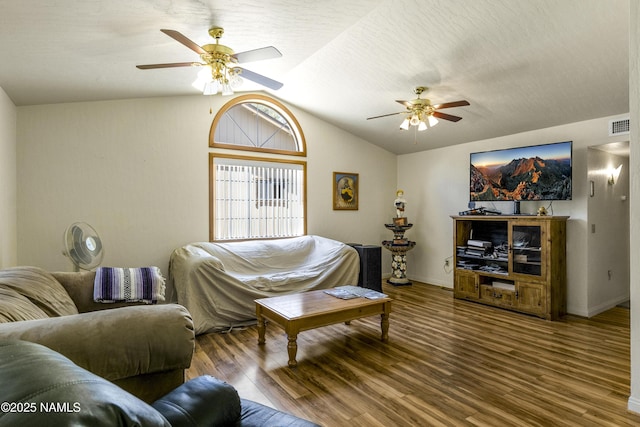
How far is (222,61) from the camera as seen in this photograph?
2656 millimetres

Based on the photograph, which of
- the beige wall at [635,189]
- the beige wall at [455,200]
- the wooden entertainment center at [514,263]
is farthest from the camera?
the beige wall at [455,200]

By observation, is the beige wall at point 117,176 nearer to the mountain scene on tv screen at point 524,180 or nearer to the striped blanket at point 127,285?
the striped blanket at point 127,285

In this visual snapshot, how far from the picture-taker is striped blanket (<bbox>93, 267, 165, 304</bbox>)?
2639 millimetres

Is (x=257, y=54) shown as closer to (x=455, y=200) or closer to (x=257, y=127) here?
(x=257, y=127)

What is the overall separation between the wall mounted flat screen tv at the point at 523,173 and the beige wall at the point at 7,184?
17.9 ft

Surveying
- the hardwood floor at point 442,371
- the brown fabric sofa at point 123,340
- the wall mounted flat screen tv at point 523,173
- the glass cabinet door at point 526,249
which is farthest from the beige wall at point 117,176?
the glass cabinet door at point 526,249

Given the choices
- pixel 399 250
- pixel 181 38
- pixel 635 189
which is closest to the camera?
pixel 635 189

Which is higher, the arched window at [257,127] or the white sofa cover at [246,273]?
the arched window at [257,127]

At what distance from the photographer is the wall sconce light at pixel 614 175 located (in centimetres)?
443

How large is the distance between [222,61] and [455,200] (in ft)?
13.8

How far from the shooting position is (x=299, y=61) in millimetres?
3660

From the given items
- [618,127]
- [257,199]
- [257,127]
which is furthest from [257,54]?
[618,127]

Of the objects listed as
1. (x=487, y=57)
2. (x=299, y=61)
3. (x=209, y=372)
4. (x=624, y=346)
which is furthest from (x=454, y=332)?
(x=299, y=61)

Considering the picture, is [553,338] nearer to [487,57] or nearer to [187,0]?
[487,57]
